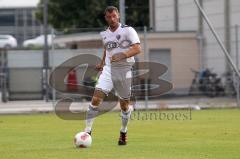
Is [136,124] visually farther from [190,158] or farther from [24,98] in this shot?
[24,98]

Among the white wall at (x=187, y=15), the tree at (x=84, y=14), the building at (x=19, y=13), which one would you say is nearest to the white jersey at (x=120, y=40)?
the white wall at (x=187, y=15)

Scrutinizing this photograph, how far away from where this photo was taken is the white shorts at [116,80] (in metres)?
14.4

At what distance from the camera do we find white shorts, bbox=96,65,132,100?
1445 centimetres

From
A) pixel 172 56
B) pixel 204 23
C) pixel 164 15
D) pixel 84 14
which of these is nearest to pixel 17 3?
pixel 84 14

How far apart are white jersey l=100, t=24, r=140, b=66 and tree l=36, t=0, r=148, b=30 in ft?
120

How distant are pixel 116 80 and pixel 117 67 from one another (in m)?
0.24

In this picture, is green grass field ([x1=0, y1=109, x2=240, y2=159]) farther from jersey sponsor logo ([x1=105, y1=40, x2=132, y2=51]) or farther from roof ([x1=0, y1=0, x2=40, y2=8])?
roof ([x1=0, y1=0, x2=40, y2=8])

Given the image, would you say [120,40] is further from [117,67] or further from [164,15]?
[164,15]

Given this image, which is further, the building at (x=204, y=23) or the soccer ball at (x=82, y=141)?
the building at (x=204, y=23)

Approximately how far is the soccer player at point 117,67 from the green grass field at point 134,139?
1.88 feet

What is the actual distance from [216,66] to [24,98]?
9.03 m

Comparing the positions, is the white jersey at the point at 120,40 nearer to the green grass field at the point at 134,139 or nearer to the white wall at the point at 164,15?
the green grass field at the point at 134,139

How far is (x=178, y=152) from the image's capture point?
509 inches

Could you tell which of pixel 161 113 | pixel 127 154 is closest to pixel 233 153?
pixel 127 154
